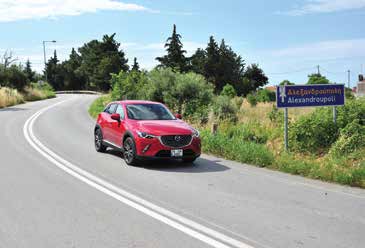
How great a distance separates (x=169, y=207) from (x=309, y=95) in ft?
22.0

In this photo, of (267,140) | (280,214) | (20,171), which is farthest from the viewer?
(267,140)

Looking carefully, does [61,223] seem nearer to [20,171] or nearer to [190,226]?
[190,226]

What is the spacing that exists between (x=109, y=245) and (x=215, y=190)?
11.0ft

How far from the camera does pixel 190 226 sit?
5.90 m

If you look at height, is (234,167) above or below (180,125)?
below

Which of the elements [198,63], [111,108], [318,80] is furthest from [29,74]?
[111,108]

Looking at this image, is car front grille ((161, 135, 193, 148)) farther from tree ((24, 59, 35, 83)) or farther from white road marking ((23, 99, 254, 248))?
tree ((24, 59, 35, 83))

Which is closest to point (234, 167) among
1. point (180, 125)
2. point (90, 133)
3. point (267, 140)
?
point (180, 125)

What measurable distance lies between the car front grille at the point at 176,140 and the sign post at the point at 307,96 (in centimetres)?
271

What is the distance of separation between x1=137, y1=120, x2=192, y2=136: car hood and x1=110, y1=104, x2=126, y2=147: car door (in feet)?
2.08

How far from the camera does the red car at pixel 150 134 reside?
415 inches

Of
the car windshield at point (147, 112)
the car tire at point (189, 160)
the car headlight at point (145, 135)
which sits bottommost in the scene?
the car tire at point (189, 160)

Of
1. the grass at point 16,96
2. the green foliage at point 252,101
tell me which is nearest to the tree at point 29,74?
the grass at point 16,96

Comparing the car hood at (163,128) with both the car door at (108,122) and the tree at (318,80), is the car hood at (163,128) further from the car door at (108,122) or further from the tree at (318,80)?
the tree at (318,80)
